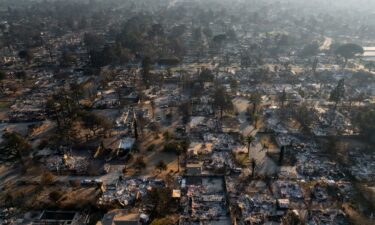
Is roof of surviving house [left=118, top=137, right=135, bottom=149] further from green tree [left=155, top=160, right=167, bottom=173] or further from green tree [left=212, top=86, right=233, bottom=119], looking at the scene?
green tree [left=212, top=86, right=233, bottom=119]

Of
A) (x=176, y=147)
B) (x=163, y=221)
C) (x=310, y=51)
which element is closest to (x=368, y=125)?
(x=176, y=147)

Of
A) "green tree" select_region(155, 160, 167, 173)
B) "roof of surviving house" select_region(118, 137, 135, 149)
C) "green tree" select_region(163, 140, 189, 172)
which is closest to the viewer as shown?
"green tree" select_region(155, 160, 167, 173)

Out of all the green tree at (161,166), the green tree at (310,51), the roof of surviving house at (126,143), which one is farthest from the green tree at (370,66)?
the roof of surviving house at (126,143)

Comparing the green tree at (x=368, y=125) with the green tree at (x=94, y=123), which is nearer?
the green tree at (x=368, y=125)

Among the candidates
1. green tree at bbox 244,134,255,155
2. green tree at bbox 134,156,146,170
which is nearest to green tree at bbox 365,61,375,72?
green tree at bbox 244,134,255,155

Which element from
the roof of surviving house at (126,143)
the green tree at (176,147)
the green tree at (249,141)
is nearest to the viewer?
the green tree at (176,147)

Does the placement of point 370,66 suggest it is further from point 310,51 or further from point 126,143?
point 126,143

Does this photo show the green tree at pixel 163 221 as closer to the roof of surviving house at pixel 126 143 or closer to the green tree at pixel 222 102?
the roof of surviving house at pixel 126 143

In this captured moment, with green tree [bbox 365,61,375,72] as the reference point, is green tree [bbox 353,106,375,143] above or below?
above
